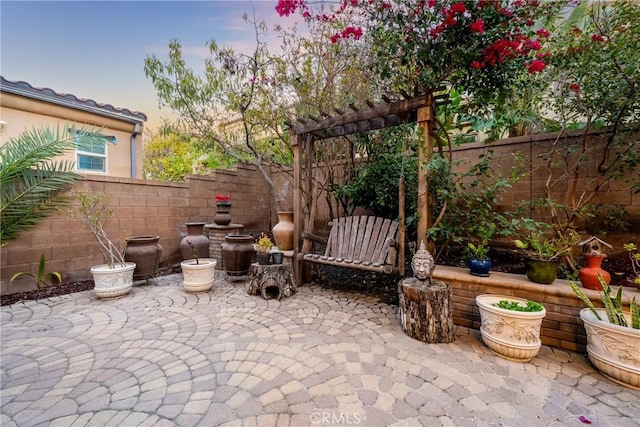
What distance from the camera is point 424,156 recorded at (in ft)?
8.98

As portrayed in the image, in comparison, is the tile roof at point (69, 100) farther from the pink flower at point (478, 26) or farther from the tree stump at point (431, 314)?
the tree stump at point (431, 314)

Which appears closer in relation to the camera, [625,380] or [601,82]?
[625,380]

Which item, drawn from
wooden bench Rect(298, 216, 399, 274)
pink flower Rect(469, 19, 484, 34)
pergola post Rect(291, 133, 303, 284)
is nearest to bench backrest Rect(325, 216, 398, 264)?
wooden bench Rect(298, 216, 399, 274)

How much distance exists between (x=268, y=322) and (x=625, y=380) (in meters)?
2.60

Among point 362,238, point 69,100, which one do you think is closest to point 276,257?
point 362,238

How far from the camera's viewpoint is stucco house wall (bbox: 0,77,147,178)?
182 inches

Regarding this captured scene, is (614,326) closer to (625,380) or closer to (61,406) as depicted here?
(625,380)

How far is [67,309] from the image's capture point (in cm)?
284

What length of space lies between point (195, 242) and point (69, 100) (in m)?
4.06

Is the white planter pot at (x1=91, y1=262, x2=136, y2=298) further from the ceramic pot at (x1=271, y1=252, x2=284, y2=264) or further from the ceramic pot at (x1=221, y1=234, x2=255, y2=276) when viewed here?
the ceramic pot at (x1=271, y1=252, x2=284, y2=264)

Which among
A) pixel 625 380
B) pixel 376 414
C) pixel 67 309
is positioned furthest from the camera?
pixel 67 309

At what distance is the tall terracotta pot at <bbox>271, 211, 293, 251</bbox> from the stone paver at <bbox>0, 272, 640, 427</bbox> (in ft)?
4.27

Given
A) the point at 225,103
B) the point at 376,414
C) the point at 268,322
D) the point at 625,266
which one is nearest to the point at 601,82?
the point at 625,266

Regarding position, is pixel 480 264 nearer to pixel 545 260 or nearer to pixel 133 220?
pixel 545 260
